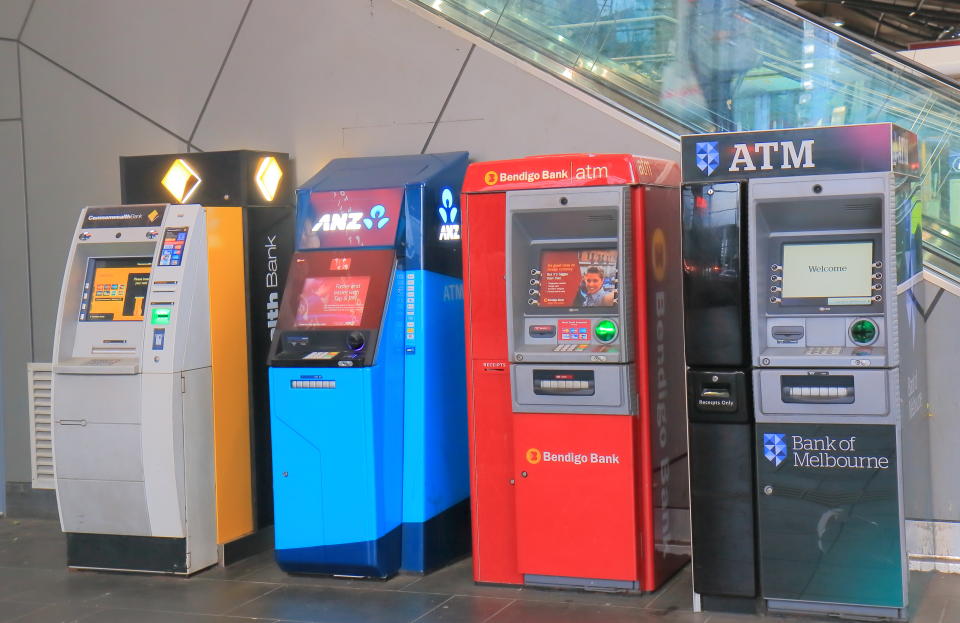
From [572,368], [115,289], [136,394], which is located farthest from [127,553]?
[572,368]

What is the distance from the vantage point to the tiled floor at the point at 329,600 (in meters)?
4.26

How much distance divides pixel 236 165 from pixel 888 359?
3.15 metres

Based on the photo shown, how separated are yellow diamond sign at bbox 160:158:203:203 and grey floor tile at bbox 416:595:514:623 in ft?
7.84

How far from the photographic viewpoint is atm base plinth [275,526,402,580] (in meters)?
4.77

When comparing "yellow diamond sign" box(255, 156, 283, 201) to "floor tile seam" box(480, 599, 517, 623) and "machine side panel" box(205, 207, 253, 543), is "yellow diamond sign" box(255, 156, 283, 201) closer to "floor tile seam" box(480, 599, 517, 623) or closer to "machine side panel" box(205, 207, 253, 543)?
"machine side panel" box(205, 207, 253, 543)

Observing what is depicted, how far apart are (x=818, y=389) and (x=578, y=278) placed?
3.48ft

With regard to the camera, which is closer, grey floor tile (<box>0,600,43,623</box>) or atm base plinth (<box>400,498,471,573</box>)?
grey floor tile (<box>0,600,43,623</box>)

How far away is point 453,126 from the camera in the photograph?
548 centimetres

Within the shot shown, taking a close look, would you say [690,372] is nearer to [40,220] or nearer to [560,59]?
[560,59]

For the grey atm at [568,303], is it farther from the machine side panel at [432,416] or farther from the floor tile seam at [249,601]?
the floor tile seam at [249,601]

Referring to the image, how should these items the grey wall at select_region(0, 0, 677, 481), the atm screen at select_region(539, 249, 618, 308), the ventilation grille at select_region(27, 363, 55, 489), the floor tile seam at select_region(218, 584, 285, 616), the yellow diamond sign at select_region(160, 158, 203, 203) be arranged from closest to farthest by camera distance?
the atm screen at select_region(539, 249, 618, 308) < the floor tile seam at select_region(218, 584, 285, 616) < the yellow diamond sign at select_region(160, 158, 203, 203) < the grey wall at select_region(0, 0, 677, 481) < the ventilation grille at select_region(27, 363, 55, 489)

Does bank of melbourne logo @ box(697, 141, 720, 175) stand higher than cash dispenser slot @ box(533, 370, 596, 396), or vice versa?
bank of melbourne logo @ box(697, 141, 720, 175)

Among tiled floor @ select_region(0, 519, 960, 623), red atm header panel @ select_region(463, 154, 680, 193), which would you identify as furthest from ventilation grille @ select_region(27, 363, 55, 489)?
red atm header panel @ select_region(463, 154, 680, 193)

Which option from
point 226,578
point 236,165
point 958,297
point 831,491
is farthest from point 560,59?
point 226,578
